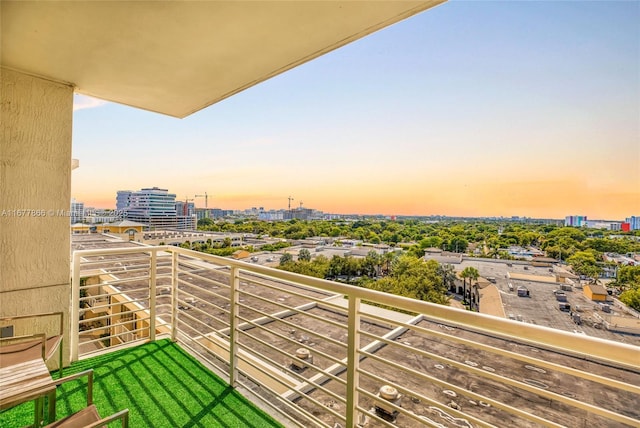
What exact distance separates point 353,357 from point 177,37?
78.7 inches

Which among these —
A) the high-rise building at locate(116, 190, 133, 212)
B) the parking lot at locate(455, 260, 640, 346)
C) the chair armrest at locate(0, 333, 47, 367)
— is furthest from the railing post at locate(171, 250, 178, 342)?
the parking lot at locate(455, 260, 640, 346)

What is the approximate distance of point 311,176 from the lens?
90.6 feet

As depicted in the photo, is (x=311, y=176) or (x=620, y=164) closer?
(x=620, y=164)

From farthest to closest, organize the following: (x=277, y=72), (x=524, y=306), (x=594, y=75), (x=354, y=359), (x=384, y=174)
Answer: (x=384, y=174) < (x=524, y=306) < (x=594, y=75) < (x=277, y=72) < (x=354, y=359)

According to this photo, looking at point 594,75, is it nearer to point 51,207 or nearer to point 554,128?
point 554,128

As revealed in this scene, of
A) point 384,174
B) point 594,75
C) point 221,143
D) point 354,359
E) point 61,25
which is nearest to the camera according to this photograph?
point 354,359

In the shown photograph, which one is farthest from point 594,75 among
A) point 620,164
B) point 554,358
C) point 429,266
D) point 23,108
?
point 429,266

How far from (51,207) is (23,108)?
2.50ft

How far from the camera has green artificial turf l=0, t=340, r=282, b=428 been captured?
1.81m

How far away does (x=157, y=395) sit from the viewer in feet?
6.75

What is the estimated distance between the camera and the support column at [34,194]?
7.14ft

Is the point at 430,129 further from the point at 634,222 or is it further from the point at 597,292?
the point at 597,292

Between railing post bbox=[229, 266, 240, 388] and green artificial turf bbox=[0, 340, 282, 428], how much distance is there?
0.36ft

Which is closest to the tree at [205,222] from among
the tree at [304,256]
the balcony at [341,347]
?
the tree at [304,256]
